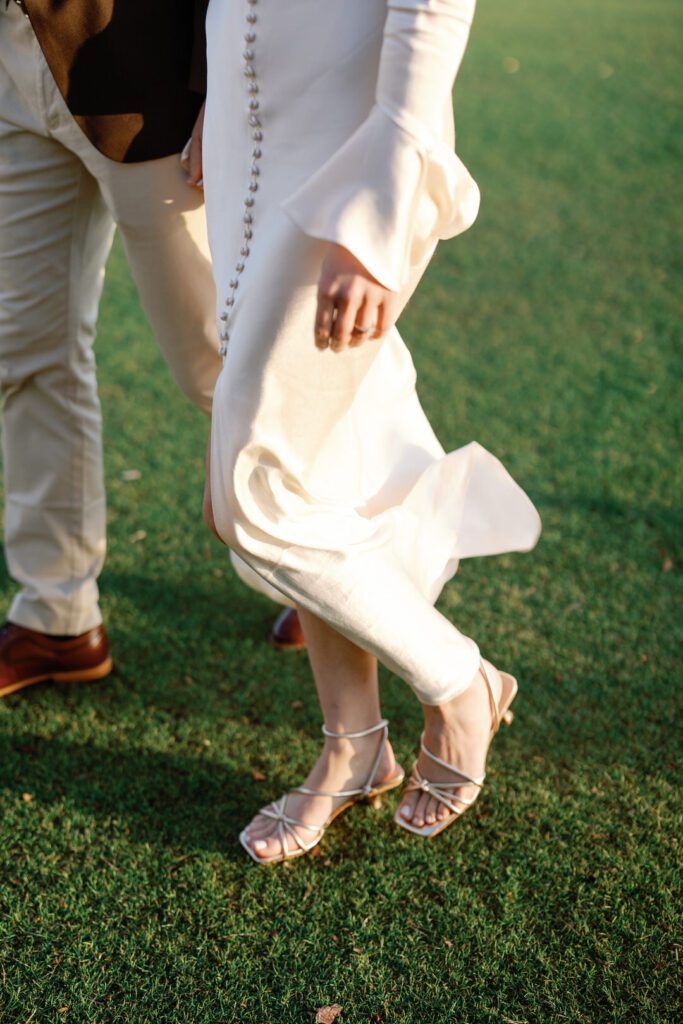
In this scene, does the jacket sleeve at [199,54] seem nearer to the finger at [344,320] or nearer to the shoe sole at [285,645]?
the finger at [344,320]

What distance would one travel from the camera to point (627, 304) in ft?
15.1

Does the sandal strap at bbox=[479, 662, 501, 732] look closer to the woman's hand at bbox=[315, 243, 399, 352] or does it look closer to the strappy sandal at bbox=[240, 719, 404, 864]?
the strappy sandal at bbox=[240, 719, 404, 864]

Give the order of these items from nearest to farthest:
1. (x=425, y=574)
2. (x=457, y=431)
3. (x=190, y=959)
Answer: (x=190, y=959) < (x=425, y=574) < (x=457, y=431)

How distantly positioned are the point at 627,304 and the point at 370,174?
3498 mm

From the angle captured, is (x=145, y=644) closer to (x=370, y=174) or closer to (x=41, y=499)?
(x=41, y=499)

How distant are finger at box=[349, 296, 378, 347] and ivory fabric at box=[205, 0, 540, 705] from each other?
0.14 ft

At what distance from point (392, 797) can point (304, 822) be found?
0.24 m

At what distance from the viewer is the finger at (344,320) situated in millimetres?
1415

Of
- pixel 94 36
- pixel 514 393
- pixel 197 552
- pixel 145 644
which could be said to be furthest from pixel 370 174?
pixel 514 393

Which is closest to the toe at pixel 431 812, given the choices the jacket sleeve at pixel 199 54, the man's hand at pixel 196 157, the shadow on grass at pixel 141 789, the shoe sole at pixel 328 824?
the shoe sole at pixel 328 824

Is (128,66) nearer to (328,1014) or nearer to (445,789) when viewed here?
(445,789)

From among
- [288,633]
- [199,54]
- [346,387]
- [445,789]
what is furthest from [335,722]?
[199,54]

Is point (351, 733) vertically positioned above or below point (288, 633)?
above

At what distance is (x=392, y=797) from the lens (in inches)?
83.4
